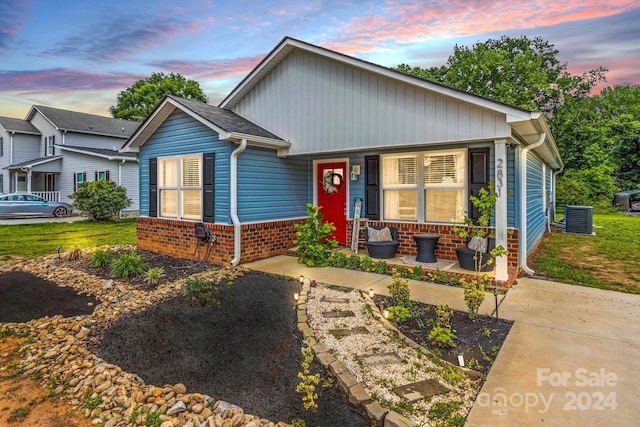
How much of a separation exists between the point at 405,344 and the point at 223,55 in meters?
13.1

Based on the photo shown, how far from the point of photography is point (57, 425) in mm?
2447

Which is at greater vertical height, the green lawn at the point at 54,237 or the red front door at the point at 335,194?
the red front door at the point at 335,194

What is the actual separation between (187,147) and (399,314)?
246 inches

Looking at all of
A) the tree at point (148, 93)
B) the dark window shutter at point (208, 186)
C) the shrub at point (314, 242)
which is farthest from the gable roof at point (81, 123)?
the shrub at point (314, 242)

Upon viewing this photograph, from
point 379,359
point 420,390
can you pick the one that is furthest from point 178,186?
point 420,390

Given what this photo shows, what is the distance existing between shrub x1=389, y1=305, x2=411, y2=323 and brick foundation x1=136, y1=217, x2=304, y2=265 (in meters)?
4.01

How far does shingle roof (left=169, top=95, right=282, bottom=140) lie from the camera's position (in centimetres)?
733

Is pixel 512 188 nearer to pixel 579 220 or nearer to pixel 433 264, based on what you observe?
pixel 433 264

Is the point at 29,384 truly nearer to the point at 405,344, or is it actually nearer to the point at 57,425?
the point at 57,425

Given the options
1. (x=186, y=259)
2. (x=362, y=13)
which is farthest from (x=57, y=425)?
(x=362, y=13)

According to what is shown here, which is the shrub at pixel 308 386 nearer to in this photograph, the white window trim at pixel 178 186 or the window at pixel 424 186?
the window at pixel 424 186

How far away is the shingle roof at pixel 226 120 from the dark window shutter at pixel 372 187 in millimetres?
2281

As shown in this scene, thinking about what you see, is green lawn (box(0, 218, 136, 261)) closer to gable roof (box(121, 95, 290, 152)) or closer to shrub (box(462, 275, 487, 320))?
gable roof (box(121, 95, 290, 152))

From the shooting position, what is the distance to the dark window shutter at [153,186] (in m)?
8.83
